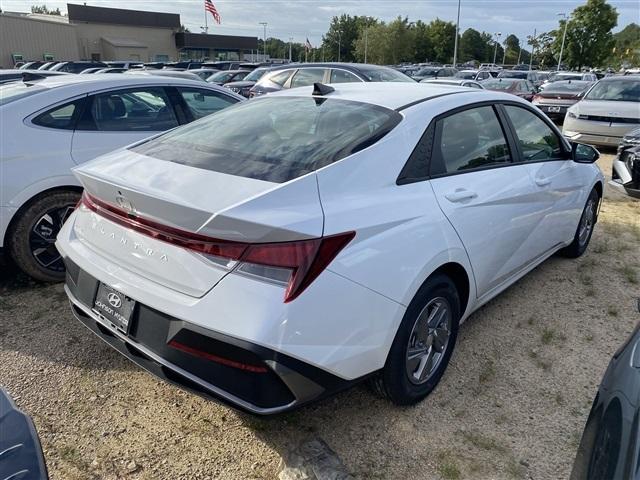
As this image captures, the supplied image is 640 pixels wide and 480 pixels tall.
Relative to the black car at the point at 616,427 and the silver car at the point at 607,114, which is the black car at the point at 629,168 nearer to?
the silver car at the point at 607,114

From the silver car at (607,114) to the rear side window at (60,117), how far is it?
9026 mm

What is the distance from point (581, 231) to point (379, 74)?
6297 millimetres

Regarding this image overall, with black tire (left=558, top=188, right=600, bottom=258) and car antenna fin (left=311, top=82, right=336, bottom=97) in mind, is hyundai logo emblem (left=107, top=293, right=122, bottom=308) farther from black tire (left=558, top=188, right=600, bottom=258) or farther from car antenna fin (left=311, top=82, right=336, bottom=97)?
black tire (left=558, top=188, right=600, bottom=258)

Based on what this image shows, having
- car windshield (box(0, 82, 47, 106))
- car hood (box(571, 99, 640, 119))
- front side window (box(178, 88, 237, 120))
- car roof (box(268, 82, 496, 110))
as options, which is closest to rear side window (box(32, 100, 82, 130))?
car windshield (box(0, 82, 47, 106))

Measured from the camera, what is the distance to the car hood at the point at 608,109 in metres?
9.41

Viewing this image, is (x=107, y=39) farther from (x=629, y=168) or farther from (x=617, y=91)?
(x=629, y=168)

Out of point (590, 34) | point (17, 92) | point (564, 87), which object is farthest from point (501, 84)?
point (590, 34)

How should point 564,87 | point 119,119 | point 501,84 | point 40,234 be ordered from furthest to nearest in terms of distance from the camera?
point 501,84, point 564,87, point 119,119, point 40,234

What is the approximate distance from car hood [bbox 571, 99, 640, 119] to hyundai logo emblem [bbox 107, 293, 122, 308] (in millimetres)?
9974

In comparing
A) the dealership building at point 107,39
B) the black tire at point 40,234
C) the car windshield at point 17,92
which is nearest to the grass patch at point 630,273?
the black tire at point 40,234

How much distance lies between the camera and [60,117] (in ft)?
13.8

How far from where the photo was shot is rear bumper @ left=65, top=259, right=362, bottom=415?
6.33 feet

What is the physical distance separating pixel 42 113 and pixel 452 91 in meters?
3.17

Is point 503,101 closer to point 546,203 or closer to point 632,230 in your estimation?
point 546,203
